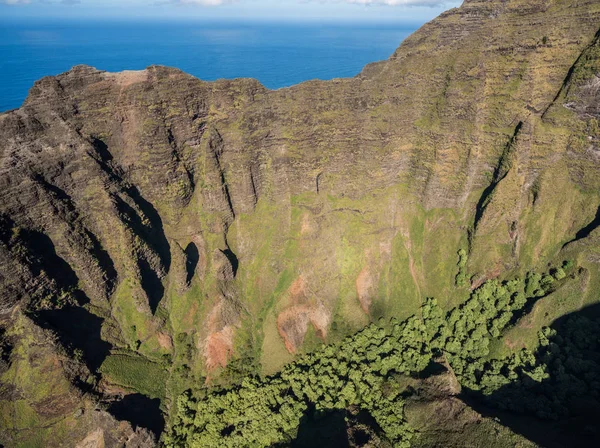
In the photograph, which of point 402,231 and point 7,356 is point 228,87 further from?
point 7,356

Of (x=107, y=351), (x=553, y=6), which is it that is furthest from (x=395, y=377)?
(x=553, y=6)

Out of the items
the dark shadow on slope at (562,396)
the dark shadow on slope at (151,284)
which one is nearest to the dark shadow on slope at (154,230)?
the dark shadow on slope at (151,284)

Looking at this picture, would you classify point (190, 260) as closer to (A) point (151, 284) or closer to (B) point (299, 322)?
(A) point (151, 284)

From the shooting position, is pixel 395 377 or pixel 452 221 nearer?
pixel 395 377

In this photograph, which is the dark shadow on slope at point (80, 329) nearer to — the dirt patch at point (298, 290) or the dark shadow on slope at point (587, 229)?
the dirt patch at point (298, 290)

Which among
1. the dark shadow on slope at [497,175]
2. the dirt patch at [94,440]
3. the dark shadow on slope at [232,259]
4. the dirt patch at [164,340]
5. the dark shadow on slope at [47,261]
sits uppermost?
the dark shadow on slope at [497,175]

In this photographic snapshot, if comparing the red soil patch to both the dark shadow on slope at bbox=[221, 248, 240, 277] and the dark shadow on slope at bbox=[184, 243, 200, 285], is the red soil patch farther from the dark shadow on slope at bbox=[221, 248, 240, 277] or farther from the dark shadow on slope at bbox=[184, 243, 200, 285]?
the dark shadow on slope at bbox=[184, 243, 200, 285]
